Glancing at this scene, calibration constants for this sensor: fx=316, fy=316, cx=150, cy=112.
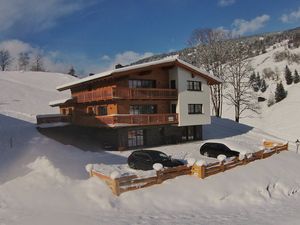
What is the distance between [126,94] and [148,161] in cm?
975

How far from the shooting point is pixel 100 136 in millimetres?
32312

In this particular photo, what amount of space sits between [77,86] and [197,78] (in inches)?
570

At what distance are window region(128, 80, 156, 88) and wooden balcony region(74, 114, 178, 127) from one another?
3368 millimetres

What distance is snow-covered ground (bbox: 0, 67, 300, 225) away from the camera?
14.3 meters

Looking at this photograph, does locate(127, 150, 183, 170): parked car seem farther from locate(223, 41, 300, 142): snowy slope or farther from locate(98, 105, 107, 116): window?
locate(223, 41, 300, 142): snowy slope

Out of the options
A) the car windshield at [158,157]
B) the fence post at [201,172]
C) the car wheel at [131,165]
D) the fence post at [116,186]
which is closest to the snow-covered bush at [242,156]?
the fence post at [201,172]

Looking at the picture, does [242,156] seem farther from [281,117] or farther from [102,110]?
[281,117]

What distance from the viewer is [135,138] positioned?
31688 mm

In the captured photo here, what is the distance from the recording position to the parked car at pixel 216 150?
28062mm

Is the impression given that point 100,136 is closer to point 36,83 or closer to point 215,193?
point 215,193

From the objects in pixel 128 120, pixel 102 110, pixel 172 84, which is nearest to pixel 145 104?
pixel 128 120

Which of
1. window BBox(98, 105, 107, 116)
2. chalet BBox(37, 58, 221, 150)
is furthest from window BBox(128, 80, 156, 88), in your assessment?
window BBox(98, 105, 107, 116)

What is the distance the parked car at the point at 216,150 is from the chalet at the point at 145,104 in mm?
5367

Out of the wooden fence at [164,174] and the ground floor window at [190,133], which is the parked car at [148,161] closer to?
the wooden fence at [164,174]
